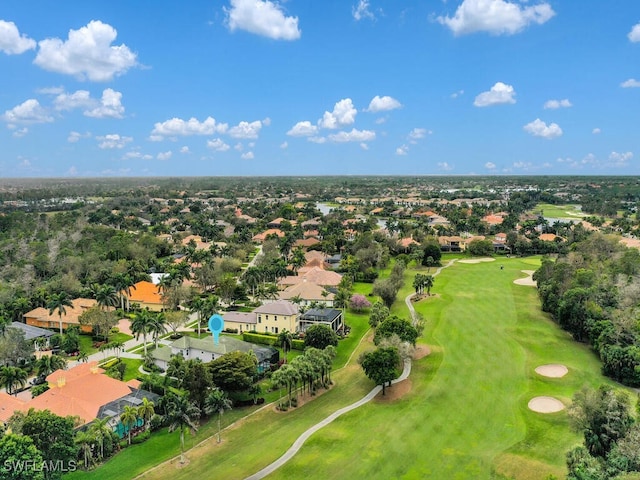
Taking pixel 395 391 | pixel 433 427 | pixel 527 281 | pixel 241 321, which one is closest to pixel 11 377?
pixel 241 321

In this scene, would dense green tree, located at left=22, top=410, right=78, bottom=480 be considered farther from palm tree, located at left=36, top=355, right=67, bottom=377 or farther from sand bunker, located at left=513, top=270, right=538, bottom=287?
sand bunker, located at left=513, top=270, right=538, bottom=287

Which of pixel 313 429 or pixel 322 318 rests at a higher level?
pixel 322 318

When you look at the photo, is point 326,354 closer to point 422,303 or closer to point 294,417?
point 294,417

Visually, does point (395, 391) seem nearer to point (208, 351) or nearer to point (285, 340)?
point (285, 340)

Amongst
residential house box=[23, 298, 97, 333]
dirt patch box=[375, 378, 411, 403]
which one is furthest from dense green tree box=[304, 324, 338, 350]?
residential house box=[23, 298, 97, 333]

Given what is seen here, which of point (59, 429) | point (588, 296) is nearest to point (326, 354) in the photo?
point (59, 429)

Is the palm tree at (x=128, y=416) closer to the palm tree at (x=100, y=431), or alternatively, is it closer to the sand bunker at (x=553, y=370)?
the palm tree at (x=100, y=431)

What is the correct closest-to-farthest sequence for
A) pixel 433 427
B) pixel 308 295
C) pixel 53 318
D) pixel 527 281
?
1. pixel 433 427
2. pixel 53 318
3. pixel 308 295
4. pixel 527 281
